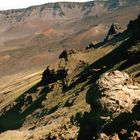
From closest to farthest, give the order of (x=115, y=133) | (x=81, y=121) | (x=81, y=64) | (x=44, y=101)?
(x=115, y=133), (x=81, y=121), (x=44, y=101), (x=81, y=64)

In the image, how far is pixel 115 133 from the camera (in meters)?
31.5

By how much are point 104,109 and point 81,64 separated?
84.9 meters

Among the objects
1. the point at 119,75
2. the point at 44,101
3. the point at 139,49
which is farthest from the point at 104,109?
the point at 44,101

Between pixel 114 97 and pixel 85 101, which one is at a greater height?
pixel 114 97

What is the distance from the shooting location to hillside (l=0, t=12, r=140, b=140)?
115ft

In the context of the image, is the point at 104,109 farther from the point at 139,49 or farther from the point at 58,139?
the point at 139,49

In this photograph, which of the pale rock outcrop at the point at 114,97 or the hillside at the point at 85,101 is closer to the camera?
the hillside at the point at 85,101

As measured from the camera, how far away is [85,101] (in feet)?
205

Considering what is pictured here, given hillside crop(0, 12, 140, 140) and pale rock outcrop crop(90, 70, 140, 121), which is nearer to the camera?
hillside crop(0, 12, 140, 140)

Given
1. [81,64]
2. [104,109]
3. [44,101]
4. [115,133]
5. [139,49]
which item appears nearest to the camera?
[115,133]

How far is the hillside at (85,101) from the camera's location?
115 ft

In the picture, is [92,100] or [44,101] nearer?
[92,100]

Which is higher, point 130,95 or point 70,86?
point 130,95

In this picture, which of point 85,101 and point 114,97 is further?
point 85,101
